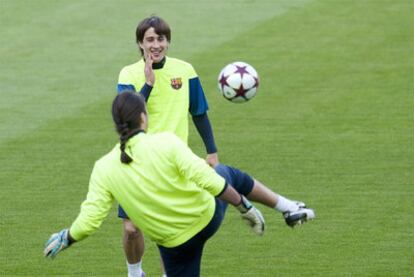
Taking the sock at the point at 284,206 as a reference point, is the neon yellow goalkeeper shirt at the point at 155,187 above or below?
above

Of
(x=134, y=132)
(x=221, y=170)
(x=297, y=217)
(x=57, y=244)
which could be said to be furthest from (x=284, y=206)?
(x=57, y=244)

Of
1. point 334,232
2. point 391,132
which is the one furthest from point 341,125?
point 334,232

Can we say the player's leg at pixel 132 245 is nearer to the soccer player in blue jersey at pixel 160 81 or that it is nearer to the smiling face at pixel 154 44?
the soccer player in blue jersey at pixel 160 81

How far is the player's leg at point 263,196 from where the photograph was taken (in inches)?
306

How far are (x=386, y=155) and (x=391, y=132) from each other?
94 cm

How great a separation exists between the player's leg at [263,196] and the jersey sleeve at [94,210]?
0.87 m

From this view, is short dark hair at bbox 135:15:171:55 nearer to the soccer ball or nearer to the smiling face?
the smiling face

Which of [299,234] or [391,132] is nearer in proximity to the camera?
[299,234]

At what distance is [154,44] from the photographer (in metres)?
8.89

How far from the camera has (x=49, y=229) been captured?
1100 cm

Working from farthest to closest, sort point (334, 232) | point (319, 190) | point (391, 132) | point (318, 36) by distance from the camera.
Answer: point (318, 36), point (391, 132), point (319, 190), point (334, 232)

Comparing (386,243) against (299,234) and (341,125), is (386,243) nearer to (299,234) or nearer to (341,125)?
(299,234)

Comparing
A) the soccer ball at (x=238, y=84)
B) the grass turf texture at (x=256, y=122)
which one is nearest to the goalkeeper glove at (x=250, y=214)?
the grass turf texture at (x=256, y=122)

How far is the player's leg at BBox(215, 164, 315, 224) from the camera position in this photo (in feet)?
25.5
